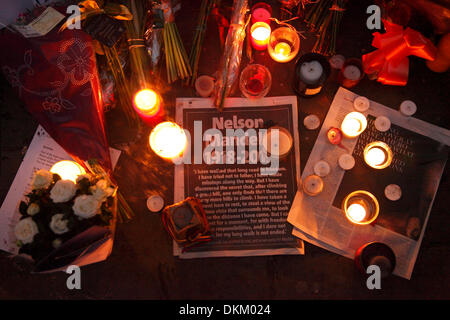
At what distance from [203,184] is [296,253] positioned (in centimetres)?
41

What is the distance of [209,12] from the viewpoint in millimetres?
1067

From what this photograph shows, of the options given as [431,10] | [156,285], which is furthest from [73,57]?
[431,10]

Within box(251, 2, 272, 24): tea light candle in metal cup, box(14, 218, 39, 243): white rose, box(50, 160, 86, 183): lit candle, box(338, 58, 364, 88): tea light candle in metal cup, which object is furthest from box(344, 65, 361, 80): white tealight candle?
box(14, 218, 39, 243): white rose

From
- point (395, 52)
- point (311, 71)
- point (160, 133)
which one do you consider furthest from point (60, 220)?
point (395, 52)

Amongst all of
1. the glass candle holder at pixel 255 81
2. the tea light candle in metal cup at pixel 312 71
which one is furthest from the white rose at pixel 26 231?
the tea light candle in metal cup at pixel 312 71

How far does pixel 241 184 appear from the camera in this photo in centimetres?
103

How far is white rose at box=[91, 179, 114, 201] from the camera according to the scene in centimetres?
78

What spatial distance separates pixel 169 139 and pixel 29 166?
53 cm

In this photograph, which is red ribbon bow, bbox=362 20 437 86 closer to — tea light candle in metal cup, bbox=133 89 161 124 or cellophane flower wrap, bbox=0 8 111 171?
tea light candle in metal cup, bbox=133 89 161 124

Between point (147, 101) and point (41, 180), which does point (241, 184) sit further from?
point (41, 180)

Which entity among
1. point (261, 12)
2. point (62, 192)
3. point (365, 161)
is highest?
point (261, 12)

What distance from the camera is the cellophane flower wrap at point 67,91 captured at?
977 mm

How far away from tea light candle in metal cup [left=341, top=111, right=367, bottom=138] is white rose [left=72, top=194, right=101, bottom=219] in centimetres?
86

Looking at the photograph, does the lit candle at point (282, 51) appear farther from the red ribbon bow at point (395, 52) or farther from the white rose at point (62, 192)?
the white rose at point (62, 192)
